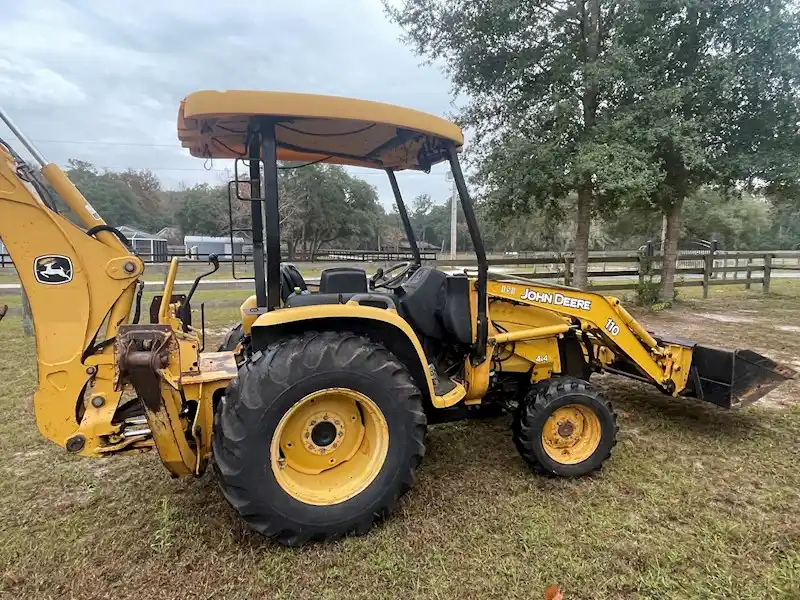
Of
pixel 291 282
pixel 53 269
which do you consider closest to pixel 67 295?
pixel 53 269

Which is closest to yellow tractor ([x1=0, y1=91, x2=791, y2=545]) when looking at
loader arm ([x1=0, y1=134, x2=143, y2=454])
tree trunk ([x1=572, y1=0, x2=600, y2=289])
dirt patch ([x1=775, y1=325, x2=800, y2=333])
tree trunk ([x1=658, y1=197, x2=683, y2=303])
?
loader arm ([x1=0, y1=134, x2=143, y2=454])

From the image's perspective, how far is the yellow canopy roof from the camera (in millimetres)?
2465

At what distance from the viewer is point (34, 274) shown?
2510 millimetres

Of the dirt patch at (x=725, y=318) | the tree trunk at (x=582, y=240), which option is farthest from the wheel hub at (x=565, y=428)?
the tree trunk at (x=582, y=240)

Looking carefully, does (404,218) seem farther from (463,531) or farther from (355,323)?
(463,531)

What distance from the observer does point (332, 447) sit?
2799 mm

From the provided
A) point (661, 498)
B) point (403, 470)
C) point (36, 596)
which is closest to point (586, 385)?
point (661, 498)

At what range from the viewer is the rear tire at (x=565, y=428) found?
3277mm

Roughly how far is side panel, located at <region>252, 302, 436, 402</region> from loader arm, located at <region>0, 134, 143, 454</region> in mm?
747

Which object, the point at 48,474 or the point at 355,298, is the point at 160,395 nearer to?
the point at 355,298

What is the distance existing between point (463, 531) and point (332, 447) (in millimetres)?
812

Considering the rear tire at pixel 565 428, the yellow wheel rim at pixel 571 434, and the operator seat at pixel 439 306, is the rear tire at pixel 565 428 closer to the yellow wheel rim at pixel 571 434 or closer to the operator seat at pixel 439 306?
the yellow wheel rim at pixel 571 434

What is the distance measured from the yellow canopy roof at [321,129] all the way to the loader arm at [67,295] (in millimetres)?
789

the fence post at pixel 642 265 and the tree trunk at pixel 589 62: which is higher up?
the tree trunk at pixel 589 62
